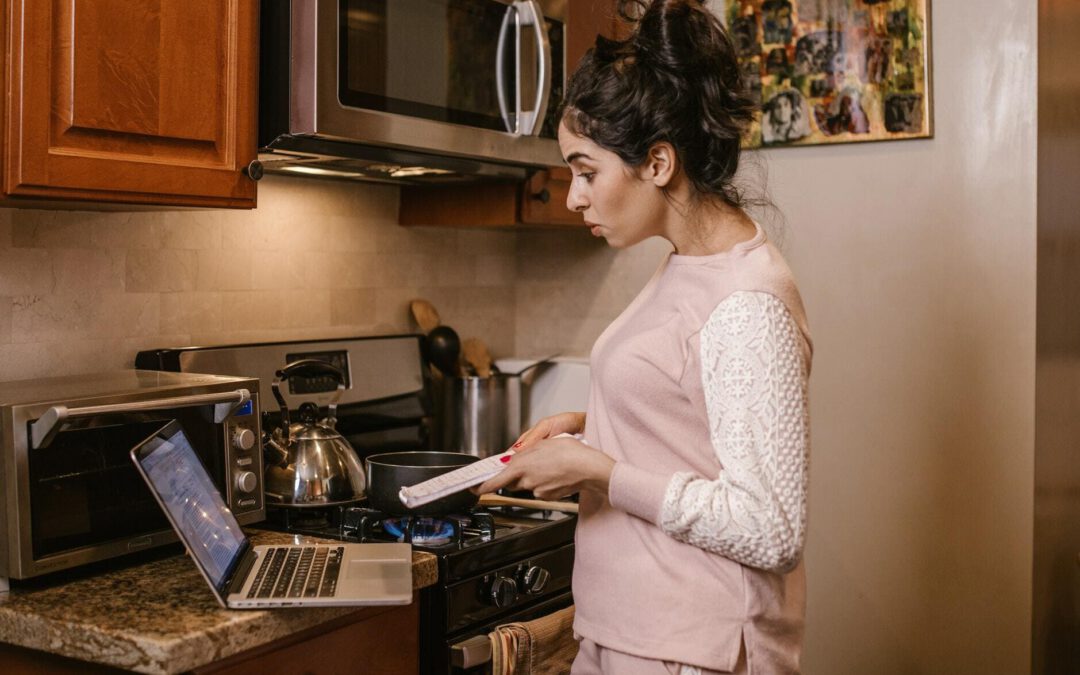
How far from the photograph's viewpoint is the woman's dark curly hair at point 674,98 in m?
1.36

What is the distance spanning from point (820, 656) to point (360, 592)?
1.52 meters

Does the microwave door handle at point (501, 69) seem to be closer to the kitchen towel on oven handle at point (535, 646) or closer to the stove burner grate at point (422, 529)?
the stove burner grate at point (422, 529)

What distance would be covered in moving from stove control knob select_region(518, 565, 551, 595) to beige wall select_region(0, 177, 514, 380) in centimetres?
78

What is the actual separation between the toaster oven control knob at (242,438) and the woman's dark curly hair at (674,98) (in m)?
0.75

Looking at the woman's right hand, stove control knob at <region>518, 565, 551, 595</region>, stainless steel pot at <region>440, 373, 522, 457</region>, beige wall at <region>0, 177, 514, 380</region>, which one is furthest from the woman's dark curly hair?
stainless steel pot at <region>440, 373, 522, 457</region>

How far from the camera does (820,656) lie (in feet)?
8.41

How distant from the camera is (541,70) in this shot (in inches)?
83.9

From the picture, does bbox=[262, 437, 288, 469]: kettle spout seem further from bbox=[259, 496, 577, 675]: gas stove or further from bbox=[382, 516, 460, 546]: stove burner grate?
bbox=[382, 516, 460, 546]: stove burner grate

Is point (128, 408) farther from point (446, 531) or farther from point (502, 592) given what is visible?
point (502, 592)

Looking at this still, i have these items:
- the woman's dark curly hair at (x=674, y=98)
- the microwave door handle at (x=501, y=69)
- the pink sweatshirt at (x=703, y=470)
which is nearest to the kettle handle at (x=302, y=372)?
the microwave door handle at (x=501, y=69)

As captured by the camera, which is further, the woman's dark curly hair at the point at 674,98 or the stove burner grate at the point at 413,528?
the stove burner grate at the point at 413,528

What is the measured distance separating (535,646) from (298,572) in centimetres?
50

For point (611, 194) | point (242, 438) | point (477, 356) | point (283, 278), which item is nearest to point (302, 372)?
point (283, 278)

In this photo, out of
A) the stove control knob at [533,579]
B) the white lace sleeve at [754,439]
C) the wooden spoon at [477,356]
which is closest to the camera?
the white lace sleeve at [754,439]
